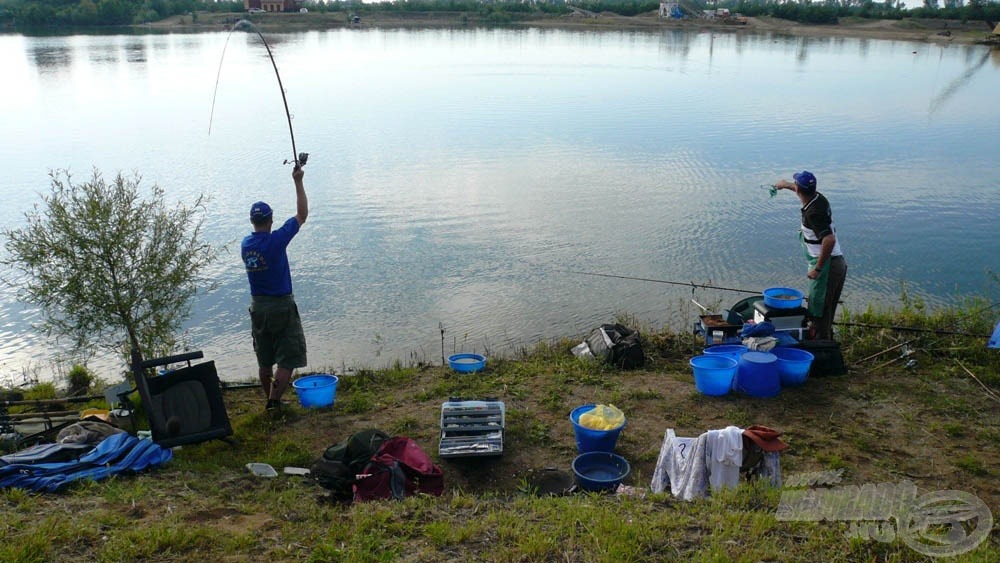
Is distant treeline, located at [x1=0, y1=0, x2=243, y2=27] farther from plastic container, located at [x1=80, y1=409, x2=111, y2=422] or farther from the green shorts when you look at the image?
the green shorts

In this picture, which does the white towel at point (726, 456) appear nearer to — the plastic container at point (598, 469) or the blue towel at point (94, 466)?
the plastic container at point (598, 469)

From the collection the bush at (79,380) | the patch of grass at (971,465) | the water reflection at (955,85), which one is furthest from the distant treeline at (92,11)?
the patch of grass at (971,465)

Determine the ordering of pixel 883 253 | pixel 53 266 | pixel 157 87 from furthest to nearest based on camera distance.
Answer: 1. pixel 157 87
2. pixel 883 253
3. pixel 53 266

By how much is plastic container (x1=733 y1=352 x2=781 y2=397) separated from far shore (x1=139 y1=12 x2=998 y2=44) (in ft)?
161

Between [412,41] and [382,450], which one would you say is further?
[412,41]

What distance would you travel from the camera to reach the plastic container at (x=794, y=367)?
5906mm

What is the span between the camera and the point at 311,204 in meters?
13.4

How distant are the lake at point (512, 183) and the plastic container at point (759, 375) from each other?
9.73 feet

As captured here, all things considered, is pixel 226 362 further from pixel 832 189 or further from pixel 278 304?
pixel 832 189

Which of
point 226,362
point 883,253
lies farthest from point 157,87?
point 883,253

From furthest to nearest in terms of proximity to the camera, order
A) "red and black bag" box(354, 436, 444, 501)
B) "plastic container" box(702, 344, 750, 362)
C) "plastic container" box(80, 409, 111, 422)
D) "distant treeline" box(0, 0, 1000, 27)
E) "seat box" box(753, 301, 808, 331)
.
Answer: "distant treeline" box(0, 0, 1000, 27) → "seat box" box(753, 301, 808, 331) → "plastic container" box(702, 344, 750, 362) → "plastic container" box(80, 409, 111, 422) → "red and black bag" box(354, 436, 444, 501)

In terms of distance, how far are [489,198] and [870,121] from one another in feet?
43.5

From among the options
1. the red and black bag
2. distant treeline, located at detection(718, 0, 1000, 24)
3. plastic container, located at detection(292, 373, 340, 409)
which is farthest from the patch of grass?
distant treeline, located at detection(718, 0, 1000, 24)

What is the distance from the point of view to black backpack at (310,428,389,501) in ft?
14.1
